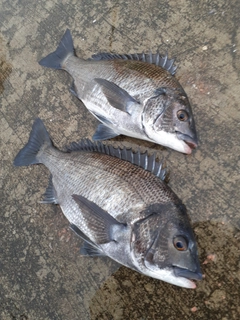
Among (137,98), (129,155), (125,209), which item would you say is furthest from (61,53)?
(125,209)

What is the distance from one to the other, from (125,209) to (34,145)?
127 cm

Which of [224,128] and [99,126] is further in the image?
[99,126]

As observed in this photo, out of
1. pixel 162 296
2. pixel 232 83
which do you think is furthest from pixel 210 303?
pixel 232 83

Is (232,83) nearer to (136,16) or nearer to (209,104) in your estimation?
(209,104)

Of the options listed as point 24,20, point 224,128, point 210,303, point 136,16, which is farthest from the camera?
point 24,20

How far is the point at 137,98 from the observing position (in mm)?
2721

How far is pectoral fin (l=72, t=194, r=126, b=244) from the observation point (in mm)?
2408

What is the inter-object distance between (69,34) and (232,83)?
170cm

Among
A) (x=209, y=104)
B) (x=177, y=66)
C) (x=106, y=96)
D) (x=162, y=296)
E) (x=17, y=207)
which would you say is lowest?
(x=17, y=207)

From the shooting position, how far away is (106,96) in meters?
2.80

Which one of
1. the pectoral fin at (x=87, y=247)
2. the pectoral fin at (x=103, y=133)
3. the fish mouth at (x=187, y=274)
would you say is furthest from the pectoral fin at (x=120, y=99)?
the fish mouth at (x=187, y=274)

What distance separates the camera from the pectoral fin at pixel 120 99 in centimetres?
272

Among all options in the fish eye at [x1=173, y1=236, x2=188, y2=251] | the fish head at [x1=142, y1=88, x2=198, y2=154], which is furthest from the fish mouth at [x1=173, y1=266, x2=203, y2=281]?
the fish head at [x1=142, y1=88, x2=198, y2=154]

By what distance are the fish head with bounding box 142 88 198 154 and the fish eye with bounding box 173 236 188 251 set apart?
72cm
